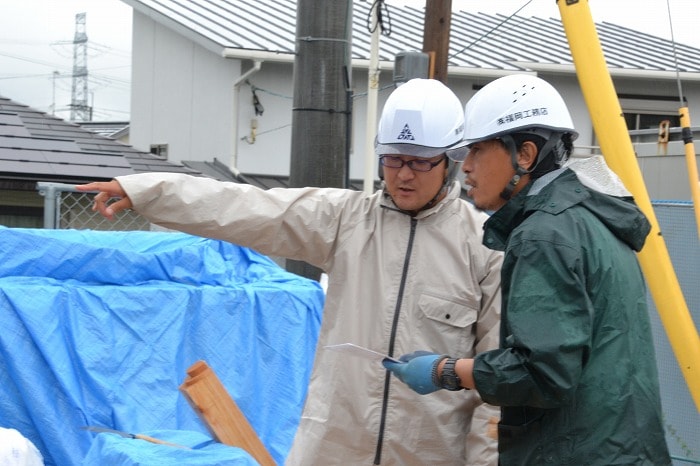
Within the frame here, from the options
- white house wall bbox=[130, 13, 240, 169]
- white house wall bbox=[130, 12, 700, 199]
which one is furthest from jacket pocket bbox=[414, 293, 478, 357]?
white house wall bbox=[130, 13, 240, 169]

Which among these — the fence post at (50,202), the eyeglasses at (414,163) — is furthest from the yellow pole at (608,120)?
the fence post at (50,202)

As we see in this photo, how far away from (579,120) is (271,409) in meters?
13.4

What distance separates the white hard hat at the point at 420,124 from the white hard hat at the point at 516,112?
0.58m

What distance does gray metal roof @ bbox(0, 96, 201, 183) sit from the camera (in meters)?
7.66

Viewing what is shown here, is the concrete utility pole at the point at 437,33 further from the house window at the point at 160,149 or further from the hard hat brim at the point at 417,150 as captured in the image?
the house window at the point at 160,149

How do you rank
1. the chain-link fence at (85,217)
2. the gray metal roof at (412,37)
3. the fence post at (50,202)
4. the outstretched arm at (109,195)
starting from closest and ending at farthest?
the outstretched arm at (109,195) < the fence post at (50,202) < the chain-link fence at (85,217) < the gray metal roof at (412,37)

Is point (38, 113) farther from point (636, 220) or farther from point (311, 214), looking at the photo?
point (636, 220)

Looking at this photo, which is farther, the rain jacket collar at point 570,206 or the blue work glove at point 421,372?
the blue work glove at point 421,372

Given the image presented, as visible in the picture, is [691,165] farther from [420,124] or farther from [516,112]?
[516,112]

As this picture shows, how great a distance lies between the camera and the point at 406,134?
10.5ft

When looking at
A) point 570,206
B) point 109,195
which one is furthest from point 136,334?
point 570,206

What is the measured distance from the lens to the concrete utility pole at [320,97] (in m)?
6.51

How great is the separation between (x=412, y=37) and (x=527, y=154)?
17.0 meters

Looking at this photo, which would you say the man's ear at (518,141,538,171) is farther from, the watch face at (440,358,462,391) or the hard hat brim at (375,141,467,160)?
the hard hat brim at (375,141,467,160)
